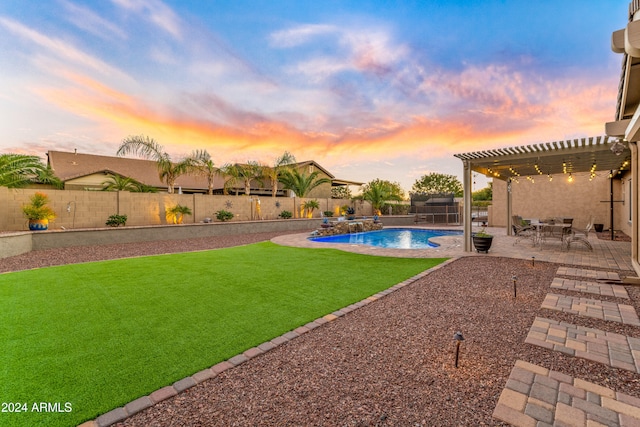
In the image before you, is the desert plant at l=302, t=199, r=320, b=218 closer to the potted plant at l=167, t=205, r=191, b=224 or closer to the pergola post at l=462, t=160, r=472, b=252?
the potted plant at l=167, t=205, r=191, b=224

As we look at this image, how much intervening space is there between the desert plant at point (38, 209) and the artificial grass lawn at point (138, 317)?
5428 mm

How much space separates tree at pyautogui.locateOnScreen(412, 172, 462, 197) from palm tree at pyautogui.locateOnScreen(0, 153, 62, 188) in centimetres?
5466

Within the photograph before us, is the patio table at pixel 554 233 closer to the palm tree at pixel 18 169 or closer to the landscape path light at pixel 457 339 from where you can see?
the landscape path light at pixel 457 339

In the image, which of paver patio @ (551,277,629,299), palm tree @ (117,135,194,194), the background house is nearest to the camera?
paver patio @ (551,277,629,299)

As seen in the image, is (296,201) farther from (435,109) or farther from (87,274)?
(87,274)

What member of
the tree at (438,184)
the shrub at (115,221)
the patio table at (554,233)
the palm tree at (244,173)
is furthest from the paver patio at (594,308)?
the tree at (438,184)

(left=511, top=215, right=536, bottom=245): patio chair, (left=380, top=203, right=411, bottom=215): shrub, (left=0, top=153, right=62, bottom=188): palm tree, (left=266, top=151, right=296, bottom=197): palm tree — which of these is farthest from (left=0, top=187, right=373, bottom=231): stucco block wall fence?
(left=511, top=215, right=536, bottom=245): patio chair

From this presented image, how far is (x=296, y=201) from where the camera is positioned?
70.8 ft

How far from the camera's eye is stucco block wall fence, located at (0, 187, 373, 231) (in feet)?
35.3

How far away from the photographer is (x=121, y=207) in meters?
13.6

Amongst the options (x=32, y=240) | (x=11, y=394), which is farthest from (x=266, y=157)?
(x=11, y=394)

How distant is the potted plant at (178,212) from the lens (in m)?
15.1

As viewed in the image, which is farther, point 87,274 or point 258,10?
point 258,10

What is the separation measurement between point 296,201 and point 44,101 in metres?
14.6
